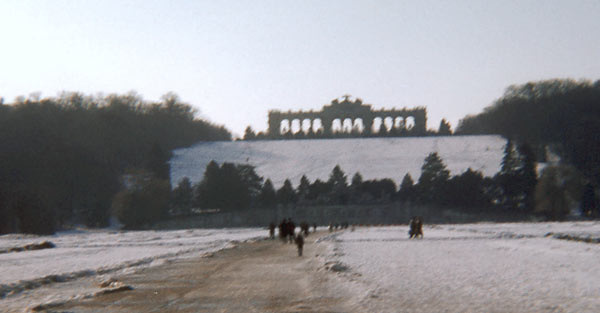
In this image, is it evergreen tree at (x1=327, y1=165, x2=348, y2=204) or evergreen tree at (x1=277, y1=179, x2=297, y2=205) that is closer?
evergreen tree at (x1=277, y1=179, x2=297, y2=205)

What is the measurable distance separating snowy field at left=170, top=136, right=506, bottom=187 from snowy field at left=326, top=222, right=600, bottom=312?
80.3 metres

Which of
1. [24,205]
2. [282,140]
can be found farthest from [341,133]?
[24,205]

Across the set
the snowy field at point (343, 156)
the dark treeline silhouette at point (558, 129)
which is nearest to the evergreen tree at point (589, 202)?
the dark treeline silhouette at point (558, 129)

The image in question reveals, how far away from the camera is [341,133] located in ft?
477

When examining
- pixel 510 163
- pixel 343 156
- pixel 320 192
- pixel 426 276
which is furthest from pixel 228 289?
pixel 343 156

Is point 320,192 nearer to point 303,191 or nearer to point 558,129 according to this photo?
point 303,191

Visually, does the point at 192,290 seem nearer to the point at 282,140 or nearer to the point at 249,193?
the point at 249,193

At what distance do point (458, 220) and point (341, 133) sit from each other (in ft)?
225

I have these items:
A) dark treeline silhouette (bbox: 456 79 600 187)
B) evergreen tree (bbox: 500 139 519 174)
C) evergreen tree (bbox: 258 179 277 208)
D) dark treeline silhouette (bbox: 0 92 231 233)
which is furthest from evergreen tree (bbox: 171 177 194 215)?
dark treeline silhouette (bbox: 456 79 600 187)

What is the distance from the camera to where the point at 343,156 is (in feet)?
417

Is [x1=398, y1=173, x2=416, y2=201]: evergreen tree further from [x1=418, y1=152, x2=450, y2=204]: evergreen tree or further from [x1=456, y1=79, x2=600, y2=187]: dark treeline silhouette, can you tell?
[x1=456, y1=79, x2=600, y2=187]: dark treeline silhouette

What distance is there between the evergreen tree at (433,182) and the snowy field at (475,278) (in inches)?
2106

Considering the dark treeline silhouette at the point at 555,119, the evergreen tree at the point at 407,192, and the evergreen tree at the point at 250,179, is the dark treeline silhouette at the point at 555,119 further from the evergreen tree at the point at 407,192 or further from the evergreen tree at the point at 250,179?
the evergreen tree at the point at 250,179

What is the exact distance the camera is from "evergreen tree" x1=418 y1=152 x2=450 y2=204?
82.6 meters
